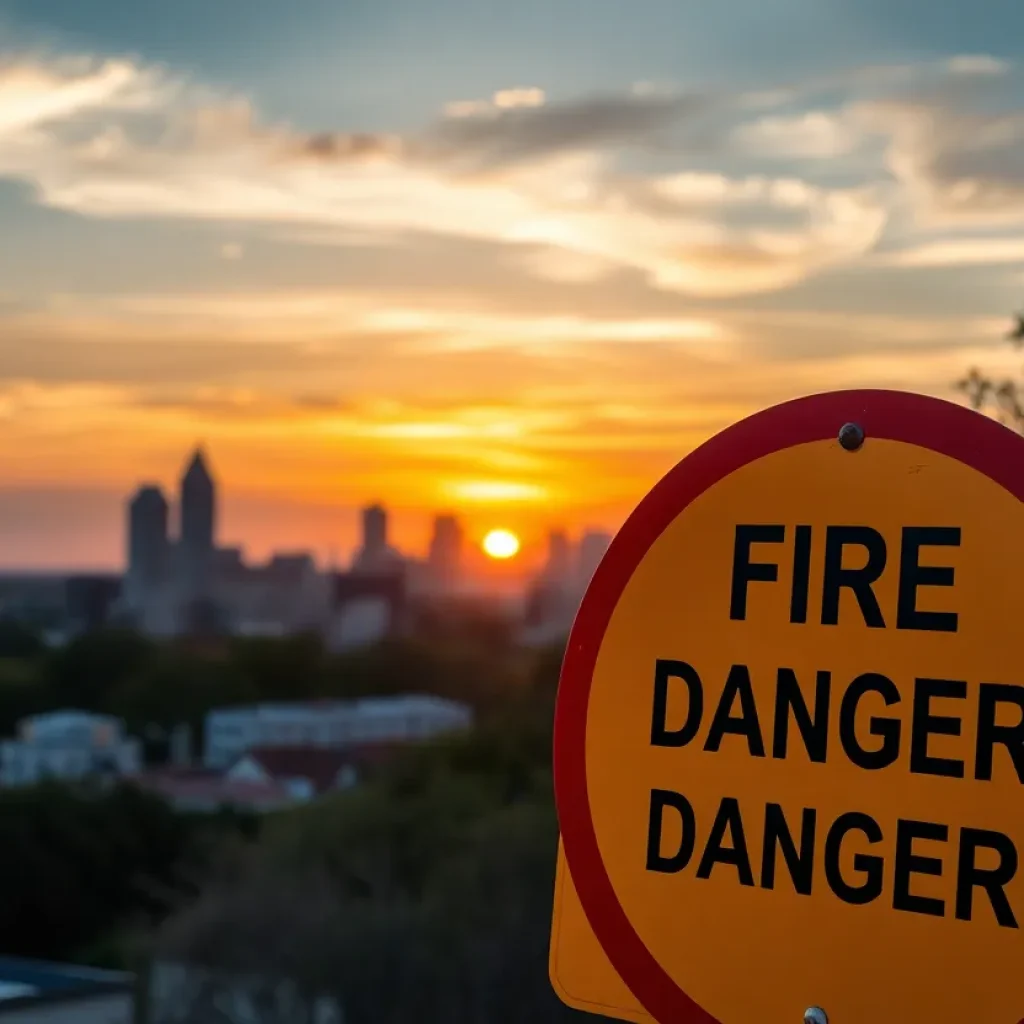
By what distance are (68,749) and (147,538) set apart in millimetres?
60592

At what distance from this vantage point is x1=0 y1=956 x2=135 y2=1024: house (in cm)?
1043

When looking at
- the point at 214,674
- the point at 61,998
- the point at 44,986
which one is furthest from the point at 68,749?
the point at 61,998

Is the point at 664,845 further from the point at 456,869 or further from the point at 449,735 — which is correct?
the point at 449,735

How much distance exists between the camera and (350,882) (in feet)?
58.5

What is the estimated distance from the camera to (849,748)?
1.32 metres

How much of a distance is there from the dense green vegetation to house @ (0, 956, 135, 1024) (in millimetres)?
1102

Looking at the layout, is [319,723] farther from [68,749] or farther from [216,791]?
[216,791]

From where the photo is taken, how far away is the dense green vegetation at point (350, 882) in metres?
14.2

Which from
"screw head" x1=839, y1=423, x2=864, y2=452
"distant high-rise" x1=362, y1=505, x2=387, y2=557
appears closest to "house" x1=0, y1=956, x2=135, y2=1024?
"screw head" x1=839, y1=423, x2=864, y2=452

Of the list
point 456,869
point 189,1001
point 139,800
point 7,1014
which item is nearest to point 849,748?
point 7,1014

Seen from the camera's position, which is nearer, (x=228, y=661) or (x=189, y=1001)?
(x=189, y=1001)

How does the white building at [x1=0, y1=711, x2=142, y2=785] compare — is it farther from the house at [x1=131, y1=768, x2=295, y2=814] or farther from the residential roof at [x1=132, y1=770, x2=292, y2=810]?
the residential roof at [x1=132, y1=770, x2=292, y2=810]

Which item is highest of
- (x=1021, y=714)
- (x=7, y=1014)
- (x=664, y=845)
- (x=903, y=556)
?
(x=903, y=556)

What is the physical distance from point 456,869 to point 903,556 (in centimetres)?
1514
